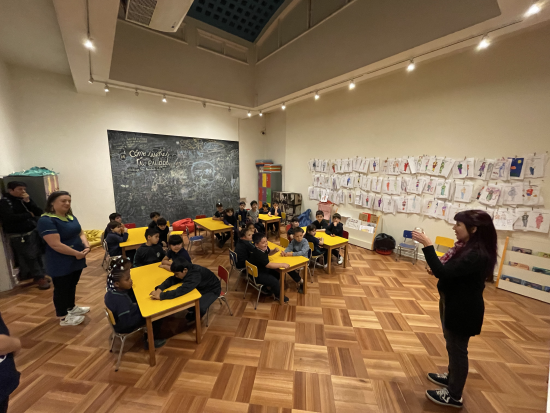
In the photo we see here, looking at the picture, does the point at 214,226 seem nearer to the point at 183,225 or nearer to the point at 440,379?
the point at 183,225

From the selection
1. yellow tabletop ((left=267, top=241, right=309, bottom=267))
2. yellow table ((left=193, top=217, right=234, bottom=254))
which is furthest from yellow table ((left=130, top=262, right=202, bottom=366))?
yellow table ((left=193, top=217, right=234, bottom=254))

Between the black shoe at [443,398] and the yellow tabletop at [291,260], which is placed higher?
the yellow tabletop at [291,260]

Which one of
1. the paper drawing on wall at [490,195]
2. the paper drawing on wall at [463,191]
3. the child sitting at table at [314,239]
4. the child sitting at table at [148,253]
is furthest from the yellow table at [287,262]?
the paper drawing on wall at [490,195]

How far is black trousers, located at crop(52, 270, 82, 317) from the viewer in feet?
8.30

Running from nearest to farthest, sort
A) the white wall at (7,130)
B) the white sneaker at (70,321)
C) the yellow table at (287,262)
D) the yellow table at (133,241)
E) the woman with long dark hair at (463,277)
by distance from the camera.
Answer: the woman with long dark hair at (463,277) → the white sneaker at (70,321) → the yellow table at (287,262) → the yellow table at (133,241) → the white wall at (7,130)

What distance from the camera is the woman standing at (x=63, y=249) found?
2275 mm

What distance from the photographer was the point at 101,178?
5.41 meters

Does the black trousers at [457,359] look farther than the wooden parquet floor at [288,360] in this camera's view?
No

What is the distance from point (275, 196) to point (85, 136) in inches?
207

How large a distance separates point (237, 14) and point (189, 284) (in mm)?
6810

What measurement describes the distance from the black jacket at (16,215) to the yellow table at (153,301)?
2180 mm

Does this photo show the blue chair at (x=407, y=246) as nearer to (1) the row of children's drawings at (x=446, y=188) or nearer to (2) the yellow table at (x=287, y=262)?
(1) the row of children's drawings at (x=446, y=188)

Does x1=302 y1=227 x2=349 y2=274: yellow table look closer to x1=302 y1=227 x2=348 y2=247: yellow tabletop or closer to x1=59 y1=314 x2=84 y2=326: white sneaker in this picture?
x1=302 y1=227 x2=348 y2=247: yellow tabletop

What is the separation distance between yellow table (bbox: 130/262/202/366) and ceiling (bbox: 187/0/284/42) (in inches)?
240
